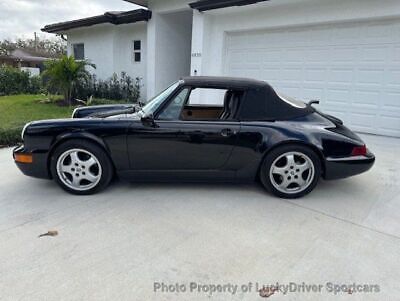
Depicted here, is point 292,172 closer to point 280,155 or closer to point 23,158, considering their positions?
point 280,155

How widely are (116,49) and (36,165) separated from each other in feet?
33.9

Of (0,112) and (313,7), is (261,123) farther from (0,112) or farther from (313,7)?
(0,112)

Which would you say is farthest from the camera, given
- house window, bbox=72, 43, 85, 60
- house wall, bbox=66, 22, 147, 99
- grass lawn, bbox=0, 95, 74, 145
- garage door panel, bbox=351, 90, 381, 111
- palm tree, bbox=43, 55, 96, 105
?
house window, bbox=72, 43, 85, 60

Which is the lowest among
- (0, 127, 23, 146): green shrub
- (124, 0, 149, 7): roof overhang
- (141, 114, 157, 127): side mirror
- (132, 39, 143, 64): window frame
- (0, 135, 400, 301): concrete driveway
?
(0, 135, 400, 301): concrete driveway

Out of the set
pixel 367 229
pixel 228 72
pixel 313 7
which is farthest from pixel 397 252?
pixel 228 72

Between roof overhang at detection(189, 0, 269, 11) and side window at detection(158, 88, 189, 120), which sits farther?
roof overhang at detection(189, 0, 269, 11)

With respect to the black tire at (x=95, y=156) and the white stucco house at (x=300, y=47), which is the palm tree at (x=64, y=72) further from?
the black tire at (x=95, y=156)

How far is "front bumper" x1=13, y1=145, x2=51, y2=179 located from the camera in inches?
129

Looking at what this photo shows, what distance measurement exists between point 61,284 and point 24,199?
5.53ft

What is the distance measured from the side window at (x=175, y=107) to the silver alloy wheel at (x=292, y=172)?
125 centimetres

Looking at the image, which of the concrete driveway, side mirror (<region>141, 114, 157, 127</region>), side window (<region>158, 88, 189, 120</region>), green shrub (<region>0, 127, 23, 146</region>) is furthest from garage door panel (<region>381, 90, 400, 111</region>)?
green shrub (<region>0, 127, 23, 146</region>)

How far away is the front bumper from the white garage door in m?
6.52

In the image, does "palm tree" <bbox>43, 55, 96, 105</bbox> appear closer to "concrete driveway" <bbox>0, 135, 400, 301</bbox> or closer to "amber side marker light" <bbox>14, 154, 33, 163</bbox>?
"concrete driveway" <bbox>0, 135, 400, 301</bbox>

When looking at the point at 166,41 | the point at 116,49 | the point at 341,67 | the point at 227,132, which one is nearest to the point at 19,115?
the point at 166,41
